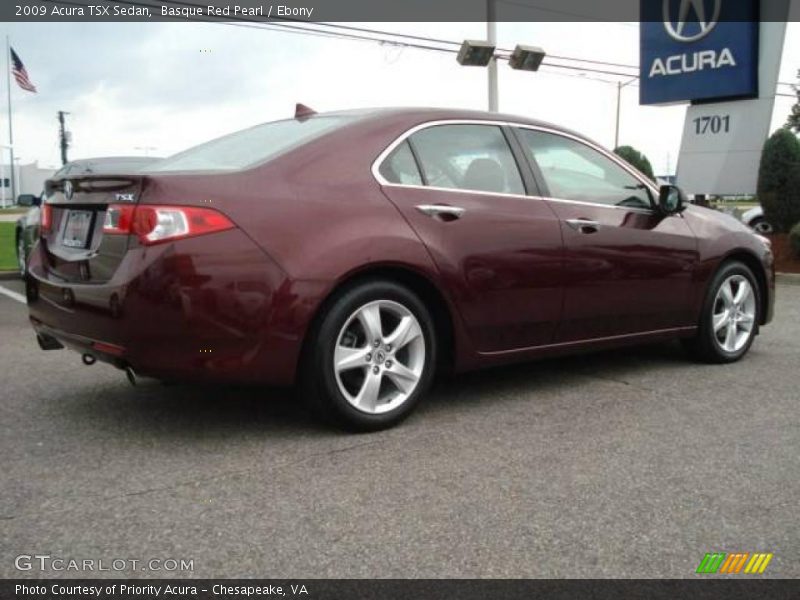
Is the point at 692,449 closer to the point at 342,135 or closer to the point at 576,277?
the point at 576,277

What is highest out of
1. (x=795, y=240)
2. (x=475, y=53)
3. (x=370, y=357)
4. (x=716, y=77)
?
(x=475, y=53)

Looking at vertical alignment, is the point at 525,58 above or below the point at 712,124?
above

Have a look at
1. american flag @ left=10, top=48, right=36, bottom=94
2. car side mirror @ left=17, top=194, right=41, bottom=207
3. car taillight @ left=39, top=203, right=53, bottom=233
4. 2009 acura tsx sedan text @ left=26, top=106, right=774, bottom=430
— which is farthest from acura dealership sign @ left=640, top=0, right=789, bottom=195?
american flag @ left=10, top=48, right=36, bottom=94

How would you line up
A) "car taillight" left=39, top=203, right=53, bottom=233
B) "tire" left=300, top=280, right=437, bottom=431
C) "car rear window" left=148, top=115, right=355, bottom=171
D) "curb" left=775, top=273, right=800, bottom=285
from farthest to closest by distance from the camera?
"curb" left=775, top=273, right=800, bottom=285, "car taillight" left=39, top=203, right=53, bottom=233, "car rear window" left=148, top=115, right=355, bottom=171, "tire" left=300, top=280, right=437, bottom=431

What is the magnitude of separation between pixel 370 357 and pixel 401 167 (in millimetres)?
969

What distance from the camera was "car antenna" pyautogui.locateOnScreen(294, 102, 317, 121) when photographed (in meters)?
4.51

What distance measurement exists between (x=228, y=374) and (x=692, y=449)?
2.06m

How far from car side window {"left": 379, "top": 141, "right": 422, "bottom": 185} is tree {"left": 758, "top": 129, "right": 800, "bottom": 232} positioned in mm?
10710

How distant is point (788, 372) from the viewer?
509cm

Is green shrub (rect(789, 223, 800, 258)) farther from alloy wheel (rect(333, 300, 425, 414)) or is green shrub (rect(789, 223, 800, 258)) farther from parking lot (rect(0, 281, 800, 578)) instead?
alloy wheel (rect(333, 300, 425, 414))

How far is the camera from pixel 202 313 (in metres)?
3.29

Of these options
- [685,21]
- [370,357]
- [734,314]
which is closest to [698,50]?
[685,21]

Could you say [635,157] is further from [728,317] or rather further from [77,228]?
[77,228]
